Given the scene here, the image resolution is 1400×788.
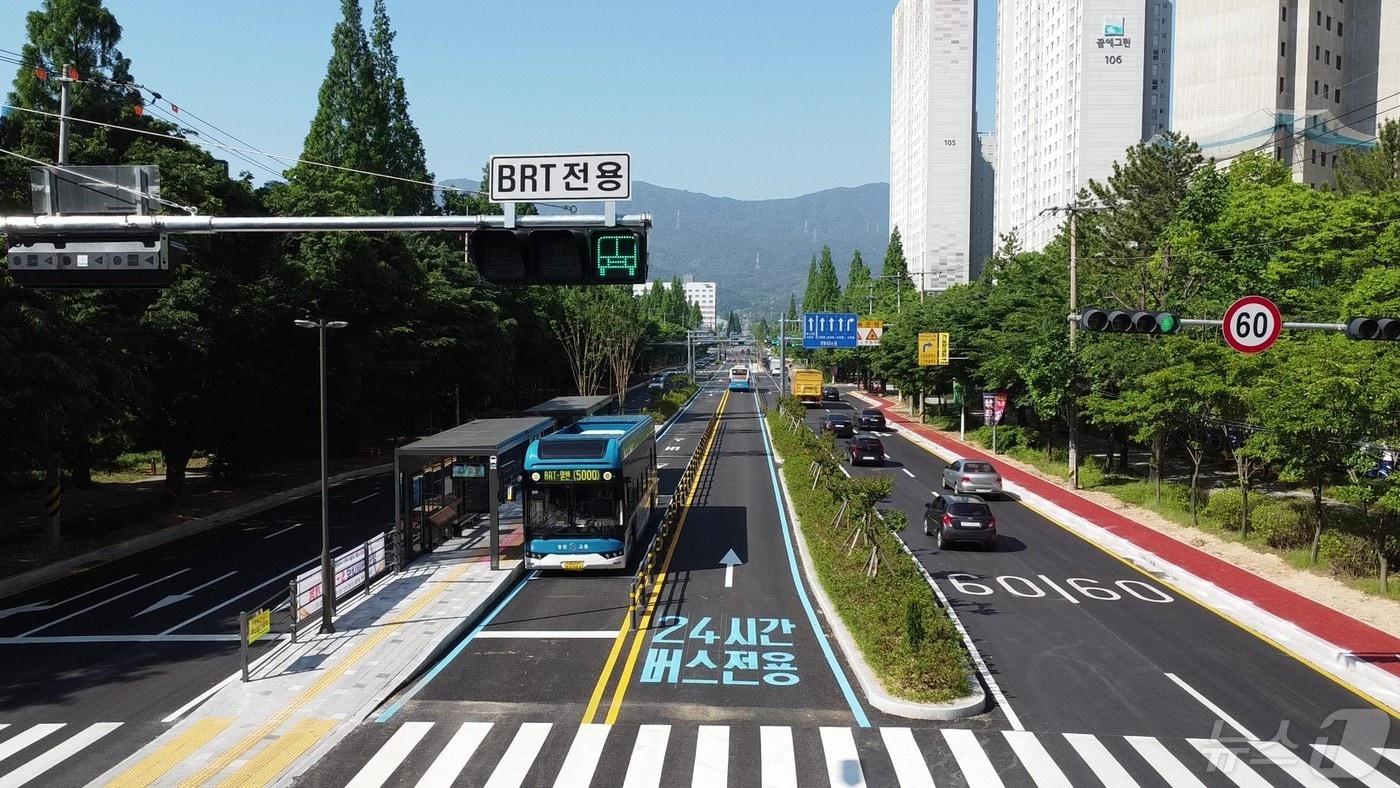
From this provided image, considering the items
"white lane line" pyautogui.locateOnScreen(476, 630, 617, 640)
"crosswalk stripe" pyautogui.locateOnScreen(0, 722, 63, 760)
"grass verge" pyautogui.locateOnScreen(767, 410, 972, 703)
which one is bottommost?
"white lane line" pyautogui.locateOnScreen(476, 630, 617, 640)

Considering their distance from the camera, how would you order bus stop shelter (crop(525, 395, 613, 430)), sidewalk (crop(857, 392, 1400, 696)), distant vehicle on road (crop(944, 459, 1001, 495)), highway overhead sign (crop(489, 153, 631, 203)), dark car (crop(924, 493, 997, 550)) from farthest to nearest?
bus stop shelter (crop(525, 395, 613, 430)) → distant vehicle on road (crop(944, 459, 1001, 495)) → dark car (crop(924, 493, 997, 550)) → sidewalk (crop(857, 392, 1400, 696)) → highway overhead sign (crop(489, 153, 631, 203))

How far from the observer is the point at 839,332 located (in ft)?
224

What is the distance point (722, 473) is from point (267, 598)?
87.6 feet

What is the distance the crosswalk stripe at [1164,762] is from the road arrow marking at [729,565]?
468 inches

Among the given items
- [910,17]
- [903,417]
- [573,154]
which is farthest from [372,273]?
[910,17]

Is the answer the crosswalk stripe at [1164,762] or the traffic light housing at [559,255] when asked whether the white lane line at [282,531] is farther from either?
the crosswalk stripe at [1164,762]

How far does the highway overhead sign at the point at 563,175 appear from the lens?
10180mm

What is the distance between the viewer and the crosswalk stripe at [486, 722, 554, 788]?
41.8ft

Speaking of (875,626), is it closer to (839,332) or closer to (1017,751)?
(1017,751)

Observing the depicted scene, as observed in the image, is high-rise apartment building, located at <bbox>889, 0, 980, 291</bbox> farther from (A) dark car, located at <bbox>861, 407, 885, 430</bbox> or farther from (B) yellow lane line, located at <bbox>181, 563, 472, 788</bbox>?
(B) yellow lane line, located at <bbox>181, 563, 472, 788</bbox>

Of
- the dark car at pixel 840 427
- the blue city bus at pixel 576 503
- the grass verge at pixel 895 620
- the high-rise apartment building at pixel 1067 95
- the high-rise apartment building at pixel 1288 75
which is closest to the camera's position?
the grass verge at pixel 895 620

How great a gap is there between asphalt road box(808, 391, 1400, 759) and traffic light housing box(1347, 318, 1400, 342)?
6118mm

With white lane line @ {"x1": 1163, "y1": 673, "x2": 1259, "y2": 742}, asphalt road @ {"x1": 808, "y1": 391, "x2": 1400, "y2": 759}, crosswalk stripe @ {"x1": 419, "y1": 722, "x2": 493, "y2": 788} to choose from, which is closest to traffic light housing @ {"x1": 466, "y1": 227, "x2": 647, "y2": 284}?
crosswalk stripe @ {"x1": 419, "y1": 722, "x2": 493, "y2": 788}

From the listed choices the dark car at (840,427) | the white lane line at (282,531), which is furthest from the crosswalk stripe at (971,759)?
the dark car at (840,427)
